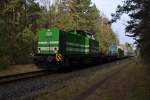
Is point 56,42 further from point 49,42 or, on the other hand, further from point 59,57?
point 59,57

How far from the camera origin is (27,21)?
180ft

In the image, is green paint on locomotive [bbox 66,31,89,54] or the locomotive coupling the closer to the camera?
the locomotive coupling

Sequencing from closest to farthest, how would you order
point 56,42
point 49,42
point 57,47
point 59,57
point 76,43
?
1. point 59,57
2. point 57,47
3. point 56,42
4. point 49,42
5. point 76,43

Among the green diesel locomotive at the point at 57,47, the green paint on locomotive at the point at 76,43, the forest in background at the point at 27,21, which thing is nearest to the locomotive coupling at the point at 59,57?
the green diesel locomotive at the point at 57,47

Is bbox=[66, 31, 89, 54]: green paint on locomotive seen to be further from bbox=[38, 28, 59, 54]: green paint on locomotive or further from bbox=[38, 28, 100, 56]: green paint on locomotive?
bbox=[38, 28, 59, 54]: green paint on locomotive

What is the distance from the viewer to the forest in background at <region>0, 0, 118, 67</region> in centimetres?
3597

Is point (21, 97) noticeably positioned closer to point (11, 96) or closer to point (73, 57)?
point (11, 96)

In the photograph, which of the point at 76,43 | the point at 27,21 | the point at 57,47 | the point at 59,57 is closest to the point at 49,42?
the point at 57,47

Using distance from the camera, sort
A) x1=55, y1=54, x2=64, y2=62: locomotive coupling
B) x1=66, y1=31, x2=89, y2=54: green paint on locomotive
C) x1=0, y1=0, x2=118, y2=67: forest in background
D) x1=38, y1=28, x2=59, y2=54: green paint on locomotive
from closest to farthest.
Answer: x1=55, y1=54, x2=64, y2=62: locomotive coupling → x1=38, y1=28, x2=59, y2=54: green paint on locomotive → x1=66, y1=31, x2=89, y2=54: green paint on locomotive → x1=0, y1=0, x2=118, y2=67: forest in background

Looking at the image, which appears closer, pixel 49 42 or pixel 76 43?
pixel 49 42

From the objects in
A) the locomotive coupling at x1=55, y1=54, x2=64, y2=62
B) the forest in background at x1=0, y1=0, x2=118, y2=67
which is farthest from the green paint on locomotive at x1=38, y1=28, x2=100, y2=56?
the forest in background at x1=0, y1=0, x2=118, y2=67

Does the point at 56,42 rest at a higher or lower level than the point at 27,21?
lower

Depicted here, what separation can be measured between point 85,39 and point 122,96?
2276cm

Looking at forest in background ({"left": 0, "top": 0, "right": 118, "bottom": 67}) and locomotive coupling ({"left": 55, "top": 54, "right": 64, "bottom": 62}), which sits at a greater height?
forest in background ({"left": 0, "top": 0, "right": 118, "bottom": 67})
